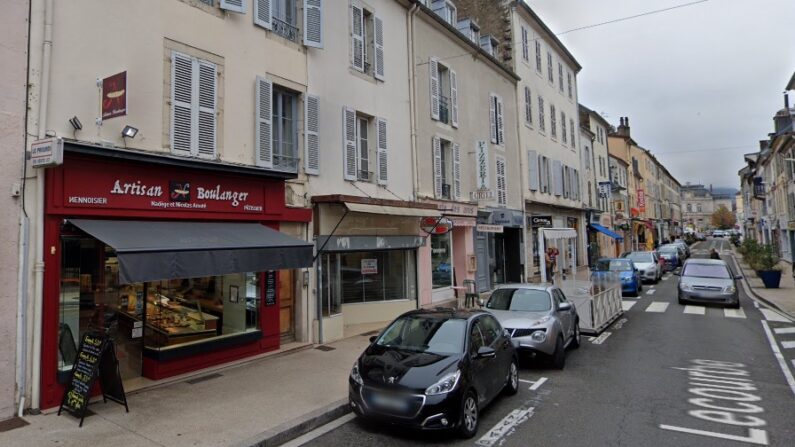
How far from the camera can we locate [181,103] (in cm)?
791

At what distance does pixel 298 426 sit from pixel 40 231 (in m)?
4.28

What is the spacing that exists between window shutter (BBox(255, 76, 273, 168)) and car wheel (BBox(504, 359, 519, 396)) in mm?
5961

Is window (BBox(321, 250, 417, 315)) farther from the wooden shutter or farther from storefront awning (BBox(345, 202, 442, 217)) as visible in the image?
the wooden shutter

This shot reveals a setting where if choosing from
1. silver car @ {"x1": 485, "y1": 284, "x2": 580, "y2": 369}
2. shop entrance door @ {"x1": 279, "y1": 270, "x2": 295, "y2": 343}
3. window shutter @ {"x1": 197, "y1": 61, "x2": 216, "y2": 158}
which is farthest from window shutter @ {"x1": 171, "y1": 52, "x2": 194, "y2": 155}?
silver car @ {"x1": 485, "y1": 284, "x2": 580, "y2": 369}

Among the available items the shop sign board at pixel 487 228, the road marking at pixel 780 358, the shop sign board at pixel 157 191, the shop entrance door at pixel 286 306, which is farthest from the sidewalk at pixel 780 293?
the shop sign board at pixel 157 191

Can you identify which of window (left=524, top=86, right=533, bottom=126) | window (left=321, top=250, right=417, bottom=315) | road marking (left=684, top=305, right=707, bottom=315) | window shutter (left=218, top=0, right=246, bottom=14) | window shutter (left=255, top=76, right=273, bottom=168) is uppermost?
window (left=524, top=86, right=533, bottom=126)

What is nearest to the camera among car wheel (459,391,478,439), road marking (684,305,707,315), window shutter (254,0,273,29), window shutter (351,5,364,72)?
car wheel (459,391,478,439)

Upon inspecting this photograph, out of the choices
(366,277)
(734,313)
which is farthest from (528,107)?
(366,277)

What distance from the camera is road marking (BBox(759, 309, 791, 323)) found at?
13.3 m

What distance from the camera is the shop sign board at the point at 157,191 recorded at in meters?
6.48

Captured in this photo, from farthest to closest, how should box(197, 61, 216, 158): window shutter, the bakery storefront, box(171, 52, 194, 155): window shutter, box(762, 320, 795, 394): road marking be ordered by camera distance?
box(197, 61, 216, 158): window shutter → box(171, 52, 194, 155): window shutter → box(762, 320, 795, 394): road marking → the bakery storefront

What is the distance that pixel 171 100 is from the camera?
306 inches

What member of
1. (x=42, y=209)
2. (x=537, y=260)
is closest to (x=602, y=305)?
(x=537, y=260)

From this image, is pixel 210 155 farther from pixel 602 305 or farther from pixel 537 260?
pixel 537 260
